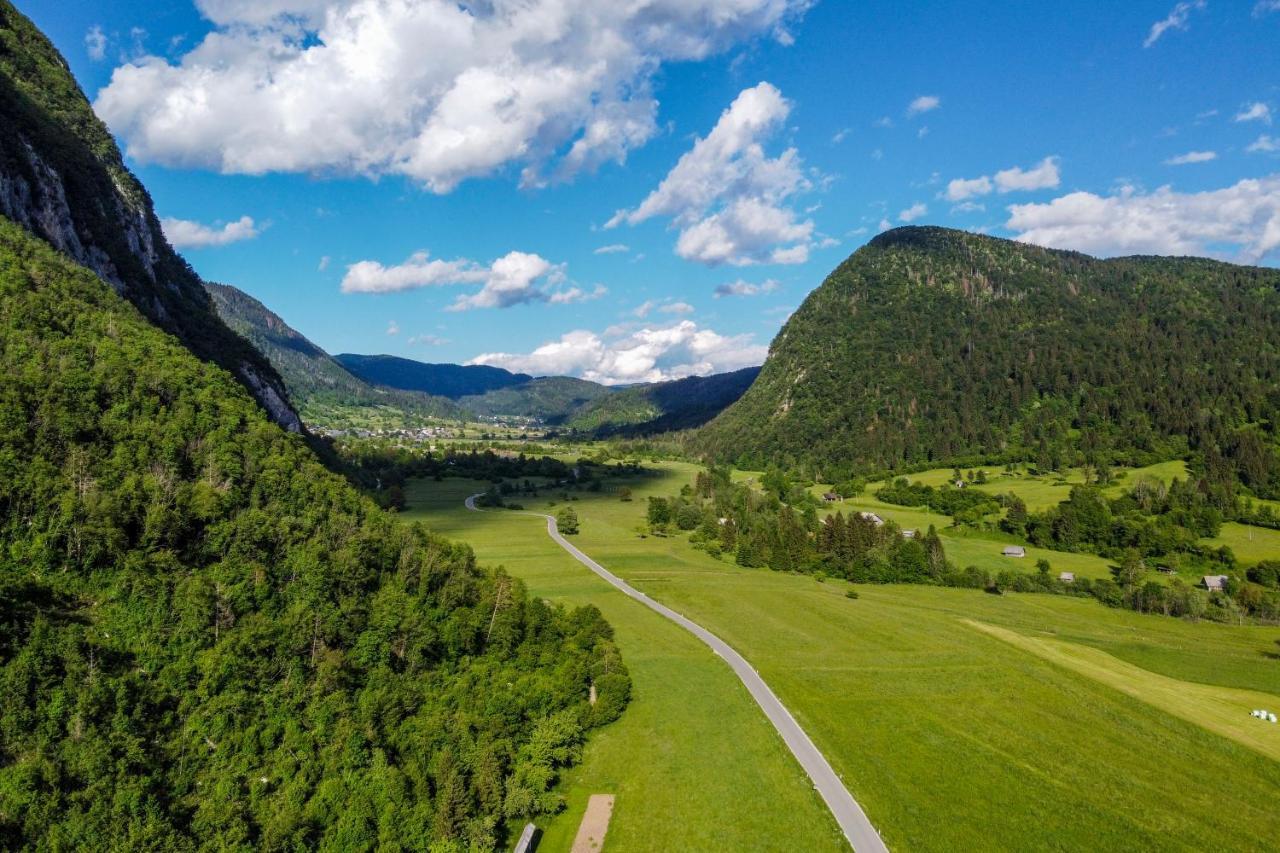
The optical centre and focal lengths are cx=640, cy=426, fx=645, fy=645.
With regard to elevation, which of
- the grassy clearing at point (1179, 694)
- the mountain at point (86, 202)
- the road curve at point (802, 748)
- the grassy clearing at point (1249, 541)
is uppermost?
the mountain at point (86, 202)

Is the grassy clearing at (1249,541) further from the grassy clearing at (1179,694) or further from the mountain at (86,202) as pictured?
the mountain at (86,202)

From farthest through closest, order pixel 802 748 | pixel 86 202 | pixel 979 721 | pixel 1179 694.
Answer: pixel 86 202, pixel 1179 694, pixel 979 721, pixel 802 748

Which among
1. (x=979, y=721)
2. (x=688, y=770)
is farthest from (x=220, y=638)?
(x=979, y=721)

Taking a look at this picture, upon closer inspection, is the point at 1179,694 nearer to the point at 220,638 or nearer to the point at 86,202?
the point at 220,638

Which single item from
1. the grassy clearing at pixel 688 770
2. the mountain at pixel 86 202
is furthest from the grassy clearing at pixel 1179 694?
the mountain at pixel 86 202

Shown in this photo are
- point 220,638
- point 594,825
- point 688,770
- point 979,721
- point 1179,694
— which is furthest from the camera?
point 1179,694

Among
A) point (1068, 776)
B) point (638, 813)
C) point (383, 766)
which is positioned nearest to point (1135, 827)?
point (1068, 776)

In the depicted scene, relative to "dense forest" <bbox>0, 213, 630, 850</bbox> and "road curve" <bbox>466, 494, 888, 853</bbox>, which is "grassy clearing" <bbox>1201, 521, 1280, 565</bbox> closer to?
"road curve" <bbox>466, 494, 888, 853</bbox>

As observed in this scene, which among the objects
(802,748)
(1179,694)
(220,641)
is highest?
(220,641)
